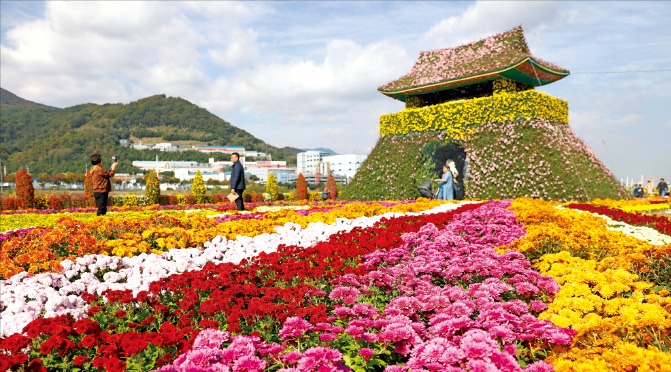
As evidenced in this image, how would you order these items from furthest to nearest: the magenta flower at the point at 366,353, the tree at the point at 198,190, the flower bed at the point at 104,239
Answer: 1. the tree at the point at 198,190
2. the flower bed at the point at 104,239
3. the magenta flower at the point at 366,353

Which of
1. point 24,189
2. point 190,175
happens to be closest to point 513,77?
point 24,189

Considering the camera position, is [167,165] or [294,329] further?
[167,165]

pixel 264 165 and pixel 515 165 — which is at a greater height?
pixel 264 165

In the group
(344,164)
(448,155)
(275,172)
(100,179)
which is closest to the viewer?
(100,179)

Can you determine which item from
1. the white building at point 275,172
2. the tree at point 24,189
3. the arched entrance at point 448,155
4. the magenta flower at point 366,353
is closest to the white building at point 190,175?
the white building at point 275,172

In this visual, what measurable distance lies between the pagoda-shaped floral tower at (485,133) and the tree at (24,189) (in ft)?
53.2

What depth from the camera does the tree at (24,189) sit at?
850 inches

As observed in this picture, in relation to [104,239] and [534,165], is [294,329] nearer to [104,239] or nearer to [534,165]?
[104,239]

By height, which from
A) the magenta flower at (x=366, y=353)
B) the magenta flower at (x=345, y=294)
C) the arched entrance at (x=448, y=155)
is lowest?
the magenta flower at (x=366, y=353)

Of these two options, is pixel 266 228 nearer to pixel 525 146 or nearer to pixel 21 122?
pixel 525 146

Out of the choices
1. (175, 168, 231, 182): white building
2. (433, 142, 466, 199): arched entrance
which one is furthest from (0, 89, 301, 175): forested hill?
(433, 142, 466, 199): arched entrance

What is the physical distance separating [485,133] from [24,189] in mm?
22658

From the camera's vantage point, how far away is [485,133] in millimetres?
20656

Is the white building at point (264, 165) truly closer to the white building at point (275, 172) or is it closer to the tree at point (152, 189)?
the white building at point (275, 172)
